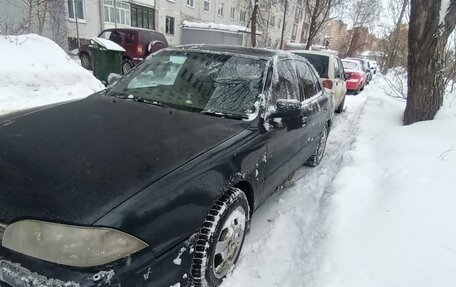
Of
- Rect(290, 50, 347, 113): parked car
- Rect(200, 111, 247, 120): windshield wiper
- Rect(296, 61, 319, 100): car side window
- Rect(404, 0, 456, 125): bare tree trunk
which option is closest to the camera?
Rect(200, 111, 247, 120): windshield wiper

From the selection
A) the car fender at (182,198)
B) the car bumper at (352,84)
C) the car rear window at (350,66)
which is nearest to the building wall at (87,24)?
the car rear window at (350,66)

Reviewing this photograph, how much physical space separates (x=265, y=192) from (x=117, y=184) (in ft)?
5.03

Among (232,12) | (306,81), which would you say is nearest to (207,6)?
(232,12)

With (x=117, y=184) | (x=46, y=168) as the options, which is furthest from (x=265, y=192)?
(x=46, y=168)

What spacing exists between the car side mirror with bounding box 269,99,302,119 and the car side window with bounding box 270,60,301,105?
0.38 ft

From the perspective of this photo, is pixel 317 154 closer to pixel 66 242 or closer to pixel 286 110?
pixel 286 110

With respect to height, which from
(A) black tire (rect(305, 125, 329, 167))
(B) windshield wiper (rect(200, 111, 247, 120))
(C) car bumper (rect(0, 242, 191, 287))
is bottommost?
(A) black tire (rect(305, 125, 329, 167))

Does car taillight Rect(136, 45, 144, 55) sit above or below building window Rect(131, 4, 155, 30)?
below

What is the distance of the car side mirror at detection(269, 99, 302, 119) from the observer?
111 inches

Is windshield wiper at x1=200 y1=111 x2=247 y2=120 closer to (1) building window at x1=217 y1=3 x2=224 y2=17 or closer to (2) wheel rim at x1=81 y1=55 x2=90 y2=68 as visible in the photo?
(2) wheel rim at x1=81 y1=55 x2=90 y2=68

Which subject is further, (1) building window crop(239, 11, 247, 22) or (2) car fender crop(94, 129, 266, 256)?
(1) building window crop(239, 11, 247, 22)

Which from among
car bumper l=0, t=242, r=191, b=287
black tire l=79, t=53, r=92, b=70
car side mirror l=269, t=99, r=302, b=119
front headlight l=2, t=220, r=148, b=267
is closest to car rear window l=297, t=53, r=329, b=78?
car side mirror l=269, t=99, r=302, b=119

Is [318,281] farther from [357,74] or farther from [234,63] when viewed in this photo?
[357,74]

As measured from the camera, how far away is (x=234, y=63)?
3193 millimetres
